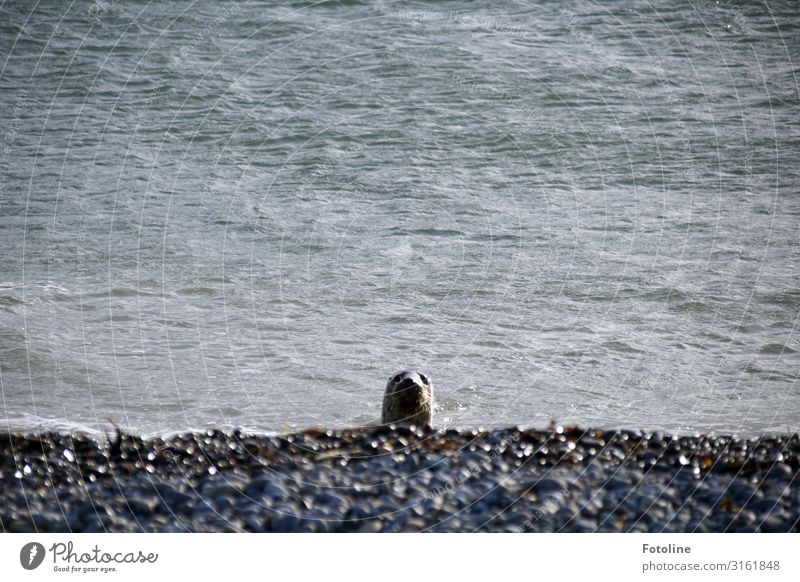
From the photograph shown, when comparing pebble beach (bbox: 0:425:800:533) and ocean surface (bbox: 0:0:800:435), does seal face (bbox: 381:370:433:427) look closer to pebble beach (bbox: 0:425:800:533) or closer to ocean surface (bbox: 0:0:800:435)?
pebble beach (bbox: 0:425:800:533)

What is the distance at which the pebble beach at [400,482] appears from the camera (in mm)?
6418

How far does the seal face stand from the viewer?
8242 millimetres

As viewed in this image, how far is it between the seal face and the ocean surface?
919 millimetres

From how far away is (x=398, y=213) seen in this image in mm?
14672

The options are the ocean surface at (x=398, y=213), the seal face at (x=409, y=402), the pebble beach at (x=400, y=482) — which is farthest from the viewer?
the ocean surface at (x=398, y=213)

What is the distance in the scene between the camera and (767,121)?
1775 centimetres

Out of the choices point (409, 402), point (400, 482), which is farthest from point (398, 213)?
point (400, 482)

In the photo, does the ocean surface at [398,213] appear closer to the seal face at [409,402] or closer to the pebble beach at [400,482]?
the seal face at [409,402]

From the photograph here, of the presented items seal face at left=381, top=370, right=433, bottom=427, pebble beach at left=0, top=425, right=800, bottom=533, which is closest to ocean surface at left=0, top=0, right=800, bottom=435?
seal face at left=381, top=370, right=433, bottom=427

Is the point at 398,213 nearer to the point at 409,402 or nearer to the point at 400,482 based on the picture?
the point at 409,402

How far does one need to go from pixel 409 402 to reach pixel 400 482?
4.58 feet

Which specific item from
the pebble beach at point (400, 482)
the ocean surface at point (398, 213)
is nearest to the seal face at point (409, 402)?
the pebble beach at point (400, 482)

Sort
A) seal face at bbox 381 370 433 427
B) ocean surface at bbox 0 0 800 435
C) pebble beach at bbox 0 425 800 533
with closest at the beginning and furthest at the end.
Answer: pebble beach at bbox 0 425 800 533 → seal face at bbox 381 370 433 427 → ocean surface at bbox 0 0 800 435

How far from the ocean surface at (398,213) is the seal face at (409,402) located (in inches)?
36.2
